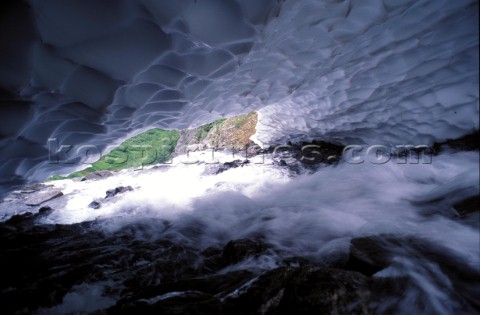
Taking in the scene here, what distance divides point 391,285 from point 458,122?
227cm

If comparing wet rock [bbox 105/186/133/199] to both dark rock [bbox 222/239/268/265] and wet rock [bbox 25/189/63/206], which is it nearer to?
wet rock [bbox 25/189/63/206]

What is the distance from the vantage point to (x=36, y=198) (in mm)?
7219

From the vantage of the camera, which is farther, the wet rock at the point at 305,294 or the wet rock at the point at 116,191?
the wet rock at the point at 116,191

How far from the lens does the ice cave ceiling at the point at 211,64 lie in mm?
2055

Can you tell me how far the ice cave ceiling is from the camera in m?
2.05

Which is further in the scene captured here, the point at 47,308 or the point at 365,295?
the point at 47,308

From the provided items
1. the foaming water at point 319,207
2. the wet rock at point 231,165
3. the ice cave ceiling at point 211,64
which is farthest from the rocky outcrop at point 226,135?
the ice cave ceiling at point 211,64

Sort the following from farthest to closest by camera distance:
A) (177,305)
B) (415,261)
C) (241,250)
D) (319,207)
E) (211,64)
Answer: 1. (319,207)
2. (211,64)
3. (241,250)
4. (415,261)
5. (177,305)

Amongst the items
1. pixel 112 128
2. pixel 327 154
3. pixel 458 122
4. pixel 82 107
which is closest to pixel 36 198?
pixel 112 128

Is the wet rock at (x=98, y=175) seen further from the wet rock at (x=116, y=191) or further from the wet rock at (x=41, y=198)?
the wet rock at (x=116, y=191)

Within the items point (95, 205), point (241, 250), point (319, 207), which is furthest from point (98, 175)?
point (241, 250)

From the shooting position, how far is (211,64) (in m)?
3.08

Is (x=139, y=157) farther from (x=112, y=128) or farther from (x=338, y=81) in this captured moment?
(x=338, y=81)

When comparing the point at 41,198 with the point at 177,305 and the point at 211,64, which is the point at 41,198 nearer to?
the point at 211,64
